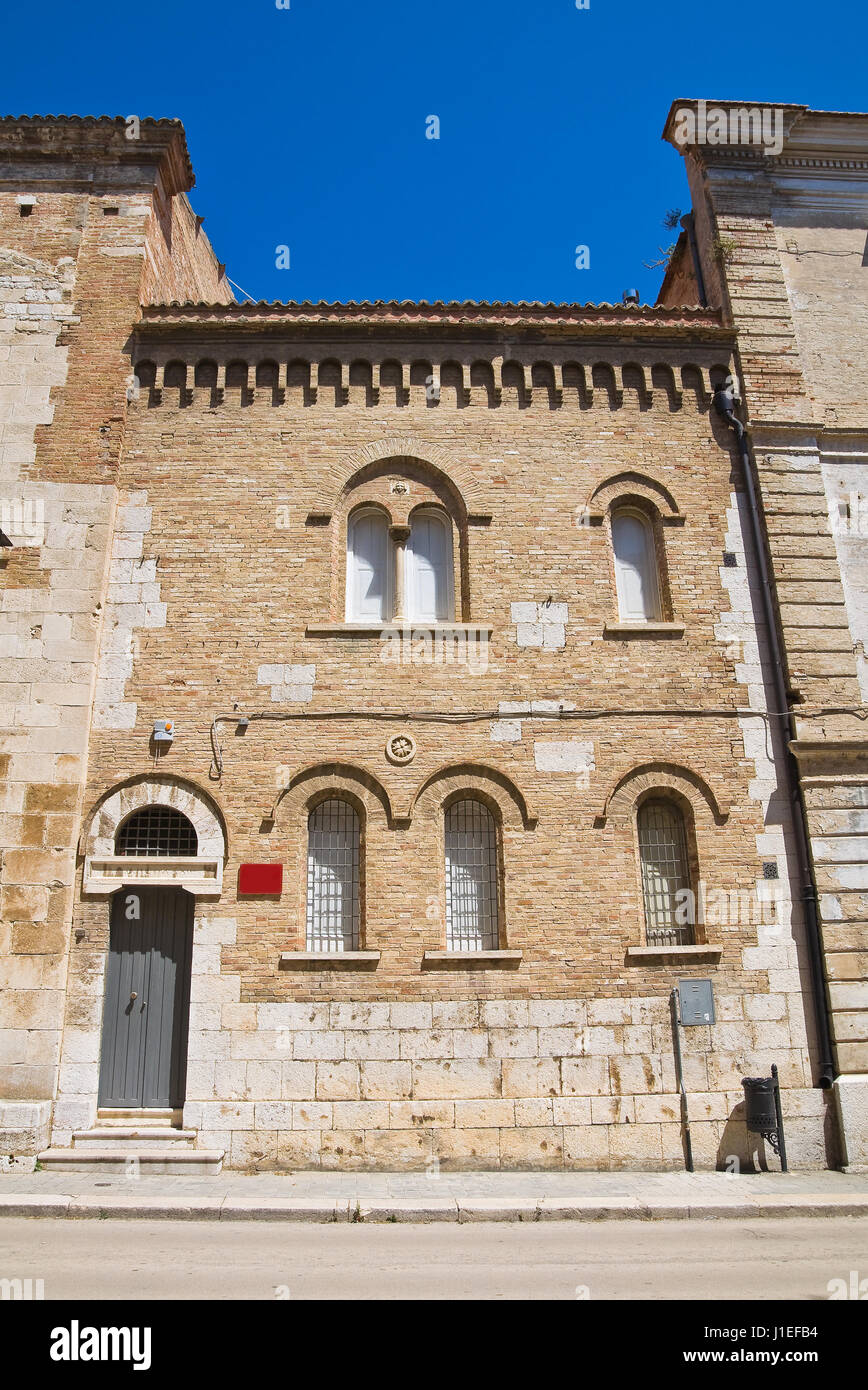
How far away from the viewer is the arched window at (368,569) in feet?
42.0

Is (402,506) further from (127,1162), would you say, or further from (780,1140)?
(780,1140)

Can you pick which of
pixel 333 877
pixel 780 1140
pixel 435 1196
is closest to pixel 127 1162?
pixel 435 1196

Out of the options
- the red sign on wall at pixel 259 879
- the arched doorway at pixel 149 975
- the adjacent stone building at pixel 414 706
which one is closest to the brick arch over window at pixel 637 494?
the adjacent stone building at pixel 414 706

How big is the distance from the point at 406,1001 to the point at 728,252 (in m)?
11.5

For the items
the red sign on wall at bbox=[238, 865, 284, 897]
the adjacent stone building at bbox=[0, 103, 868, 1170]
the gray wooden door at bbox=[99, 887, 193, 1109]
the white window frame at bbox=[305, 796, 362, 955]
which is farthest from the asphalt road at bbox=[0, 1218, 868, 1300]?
the red sign on wall at bbox=[238, 865, 284, 897]

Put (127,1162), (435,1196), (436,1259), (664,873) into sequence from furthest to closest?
(664,873)
(127,1162)
(435,1196)
(436,1259)

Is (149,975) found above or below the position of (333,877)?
below

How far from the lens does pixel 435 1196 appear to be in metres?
9.32

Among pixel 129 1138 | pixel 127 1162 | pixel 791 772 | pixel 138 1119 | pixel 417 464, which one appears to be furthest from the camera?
pixel 417 464

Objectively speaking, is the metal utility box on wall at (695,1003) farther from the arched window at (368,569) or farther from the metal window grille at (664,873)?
the arched window at (368,569)

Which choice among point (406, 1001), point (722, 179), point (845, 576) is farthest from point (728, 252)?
point (406, 1001)

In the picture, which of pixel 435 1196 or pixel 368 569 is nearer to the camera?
pixel 435 1196

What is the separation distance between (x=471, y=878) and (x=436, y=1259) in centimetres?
482

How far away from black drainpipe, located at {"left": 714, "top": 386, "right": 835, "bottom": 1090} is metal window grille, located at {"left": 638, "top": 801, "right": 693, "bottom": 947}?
1.40m
